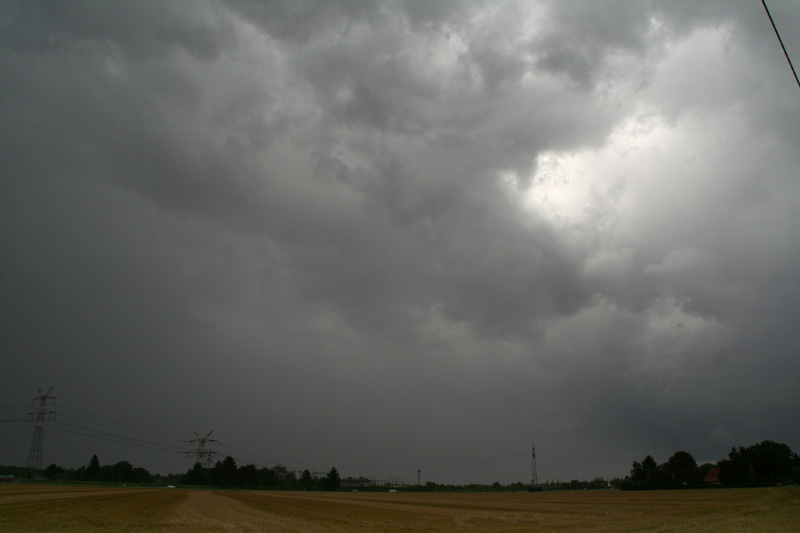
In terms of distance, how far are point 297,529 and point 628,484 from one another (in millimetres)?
176122

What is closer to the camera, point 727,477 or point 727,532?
point 727,532

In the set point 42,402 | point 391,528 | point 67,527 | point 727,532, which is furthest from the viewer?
point 42,402

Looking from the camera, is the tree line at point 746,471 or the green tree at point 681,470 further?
the green tree at point 681,470

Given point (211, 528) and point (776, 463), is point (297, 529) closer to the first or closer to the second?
point (211, 528)

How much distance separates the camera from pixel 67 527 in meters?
27.2

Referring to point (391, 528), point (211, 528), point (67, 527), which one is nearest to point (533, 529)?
point (391, 528)

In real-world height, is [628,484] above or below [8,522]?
below

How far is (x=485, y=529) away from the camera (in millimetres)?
28328

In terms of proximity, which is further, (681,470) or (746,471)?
(681,470)

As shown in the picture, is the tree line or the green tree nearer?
the tree line

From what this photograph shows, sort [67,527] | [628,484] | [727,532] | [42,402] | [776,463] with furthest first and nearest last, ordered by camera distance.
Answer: [628,484], [42,402], [776,463], [67,527], [727,532]

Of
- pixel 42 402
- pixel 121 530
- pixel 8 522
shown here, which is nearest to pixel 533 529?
pixel 121 530

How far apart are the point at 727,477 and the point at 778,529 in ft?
521

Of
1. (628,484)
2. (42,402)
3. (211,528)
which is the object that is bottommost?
(628,484)
